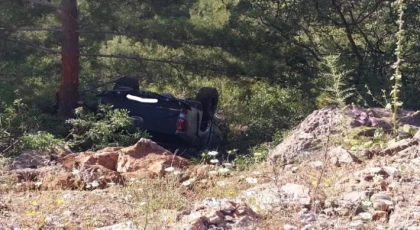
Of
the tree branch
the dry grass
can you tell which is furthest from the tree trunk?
the dry grass

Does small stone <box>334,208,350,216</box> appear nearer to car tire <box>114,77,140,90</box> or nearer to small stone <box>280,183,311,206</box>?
small stone <box>280,183,311,206</box>

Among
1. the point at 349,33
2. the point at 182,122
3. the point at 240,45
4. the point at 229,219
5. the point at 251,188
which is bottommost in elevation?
the point at 182,122

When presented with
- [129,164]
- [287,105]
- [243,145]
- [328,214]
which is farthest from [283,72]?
[328,214]

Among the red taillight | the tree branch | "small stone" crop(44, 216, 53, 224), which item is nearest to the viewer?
"small stone" crop(44, 216, 53, 224)

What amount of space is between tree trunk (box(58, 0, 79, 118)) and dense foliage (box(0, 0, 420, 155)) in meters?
0.22

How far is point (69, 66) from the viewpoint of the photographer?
41.0 feet

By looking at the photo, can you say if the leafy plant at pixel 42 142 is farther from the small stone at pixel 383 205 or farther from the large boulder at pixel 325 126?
the small stone at pixel 383 205

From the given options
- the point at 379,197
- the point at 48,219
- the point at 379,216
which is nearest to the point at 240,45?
the point at 48,219

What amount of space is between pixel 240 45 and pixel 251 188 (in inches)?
282

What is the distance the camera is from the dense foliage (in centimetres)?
1263

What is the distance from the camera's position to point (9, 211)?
5.34 m

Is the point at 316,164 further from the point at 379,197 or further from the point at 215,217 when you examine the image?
the point at 215,217

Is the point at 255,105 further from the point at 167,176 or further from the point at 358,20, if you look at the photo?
the point at 167,176

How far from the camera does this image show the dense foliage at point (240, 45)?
12.6 metres
